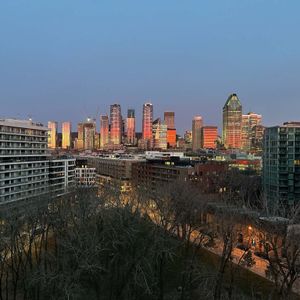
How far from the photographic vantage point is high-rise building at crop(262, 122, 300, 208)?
54400mm

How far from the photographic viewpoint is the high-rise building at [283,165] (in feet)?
178

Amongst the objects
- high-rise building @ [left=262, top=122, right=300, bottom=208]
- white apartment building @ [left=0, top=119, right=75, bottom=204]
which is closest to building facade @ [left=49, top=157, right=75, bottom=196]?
white apartment building @ [left=0, top=119, right=75, bottom=204]

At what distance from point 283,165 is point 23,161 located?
3558cm

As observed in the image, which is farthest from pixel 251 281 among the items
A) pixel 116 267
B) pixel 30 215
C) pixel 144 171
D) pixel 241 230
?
pixel 144 171

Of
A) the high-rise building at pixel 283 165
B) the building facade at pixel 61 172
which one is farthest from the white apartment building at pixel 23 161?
the high-rise building at pixel 283 165

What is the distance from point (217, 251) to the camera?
108 ft

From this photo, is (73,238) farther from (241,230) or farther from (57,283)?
(241,230)

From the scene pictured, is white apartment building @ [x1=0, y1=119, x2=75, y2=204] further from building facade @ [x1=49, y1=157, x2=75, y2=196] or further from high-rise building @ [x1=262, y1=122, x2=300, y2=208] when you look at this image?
high-rise building @ [x1=262, y1=122, x2=300, y2=208]

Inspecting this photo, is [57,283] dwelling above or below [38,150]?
below

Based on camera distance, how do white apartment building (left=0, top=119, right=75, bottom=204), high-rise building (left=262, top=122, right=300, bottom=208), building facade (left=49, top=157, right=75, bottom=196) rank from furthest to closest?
building facade (left=49, top=157, right=75, bottom=196) < high-rise building (left=262, top=122, right=300, bottom=208) < white apartment building (left=0, top=119, right=75, bottom=204)

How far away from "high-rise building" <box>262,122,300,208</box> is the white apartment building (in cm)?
2985

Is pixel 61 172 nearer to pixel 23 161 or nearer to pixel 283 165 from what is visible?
pixel 23 161

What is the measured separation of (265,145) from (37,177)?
33861 mm

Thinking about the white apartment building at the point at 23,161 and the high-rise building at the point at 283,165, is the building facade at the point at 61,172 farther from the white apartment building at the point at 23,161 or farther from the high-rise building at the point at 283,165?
the high-rise building at the point at 283,165
